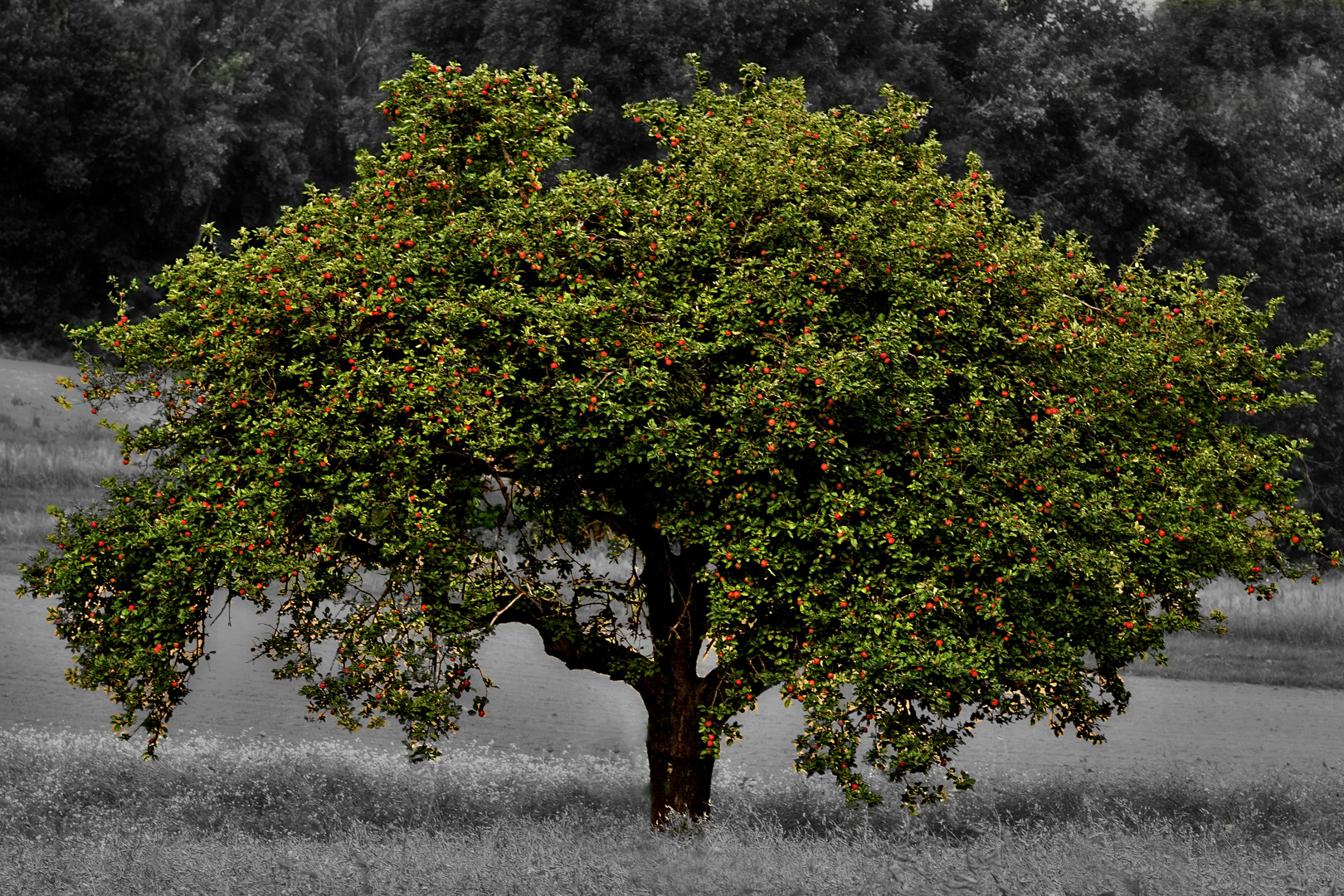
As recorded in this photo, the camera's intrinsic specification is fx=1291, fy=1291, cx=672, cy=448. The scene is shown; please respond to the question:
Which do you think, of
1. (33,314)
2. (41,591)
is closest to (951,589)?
(41,591)

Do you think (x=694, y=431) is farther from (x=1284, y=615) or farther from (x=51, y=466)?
(x=51, y=466)

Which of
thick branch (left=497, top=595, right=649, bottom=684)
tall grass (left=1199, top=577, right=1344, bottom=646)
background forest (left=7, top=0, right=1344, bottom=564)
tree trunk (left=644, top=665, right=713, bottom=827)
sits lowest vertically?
tree trunk (left=644, top=665, right=713, bottom=827)

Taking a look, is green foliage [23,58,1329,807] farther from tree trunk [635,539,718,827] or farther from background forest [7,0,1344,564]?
background forest [7,0,1344,564]

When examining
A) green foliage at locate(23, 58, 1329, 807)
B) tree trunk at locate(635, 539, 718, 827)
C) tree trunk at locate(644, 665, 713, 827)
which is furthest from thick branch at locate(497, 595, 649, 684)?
green foliage at locate(23, 58, 1329, 807)

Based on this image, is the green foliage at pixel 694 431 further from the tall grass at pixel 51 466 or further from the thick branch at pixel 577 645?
the tall grass at pixel 51 466

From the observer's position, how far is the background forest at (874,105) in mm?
36906

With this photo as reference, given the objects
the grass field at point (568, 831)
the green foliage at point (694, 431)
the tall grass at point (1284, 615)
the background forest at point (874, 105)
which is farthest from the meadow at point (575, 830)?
the background forest at point (874, 105)

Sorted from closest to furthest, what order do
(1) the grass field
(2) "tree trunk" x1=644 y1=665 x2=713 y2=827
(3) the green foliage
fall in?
(3) the green foliage < (1) the grass field < (2) "tree trunk" x1=644 y1=665 x2=713 y2=827

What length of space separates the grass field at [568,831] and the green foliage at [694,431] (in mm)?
1286

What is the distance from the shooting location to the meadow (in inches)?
455

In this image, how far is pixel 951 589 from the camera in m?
10.9

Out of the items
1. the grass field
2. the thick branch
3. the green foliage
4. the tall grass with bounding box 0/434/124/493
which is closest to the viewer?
the green foliage

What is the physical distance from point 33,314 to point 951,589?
4737 centimetres

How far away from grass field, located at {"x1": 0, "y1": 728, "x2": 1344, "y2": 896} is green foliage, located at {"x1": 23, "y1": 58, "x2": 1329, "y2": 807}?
50.6 inches
